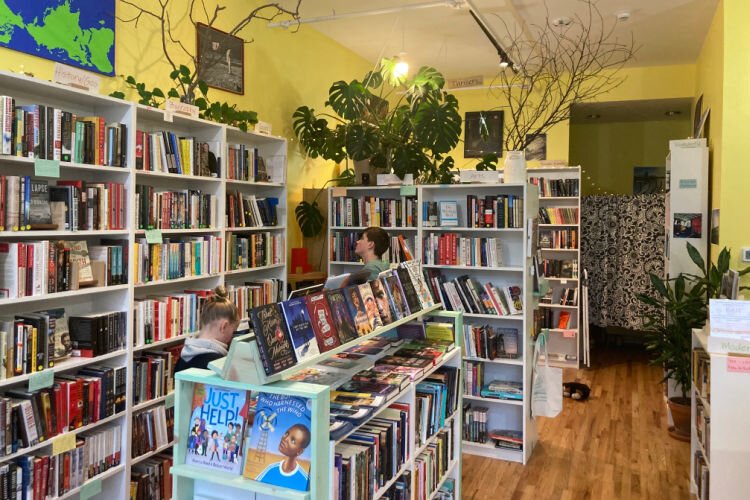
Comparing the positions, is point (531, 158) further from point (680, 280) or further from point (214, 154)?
point (214, 154)

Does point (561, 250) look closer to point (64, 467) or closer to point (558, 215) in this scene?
point (558, 215)

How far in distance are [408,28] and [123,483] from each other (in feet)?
15.4

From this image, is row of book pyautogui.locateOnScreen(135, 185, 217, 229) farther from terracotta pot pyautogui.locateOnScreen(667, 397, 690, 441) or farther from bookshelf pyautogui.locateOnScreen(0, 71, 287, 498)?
terracotta pot pyautogui.locateOnScreen(667, 397, 690, 441)

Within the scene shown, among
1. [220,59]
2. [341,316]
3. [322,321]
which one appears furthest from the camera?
[220,59]

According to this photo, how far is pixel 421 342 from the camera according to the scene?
317 cm

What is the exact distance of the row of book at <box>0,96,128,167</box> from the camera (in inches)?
103

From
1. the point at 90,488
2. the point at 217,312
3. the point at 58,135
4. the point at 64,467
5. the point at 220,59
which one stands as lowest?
the point at 90,488

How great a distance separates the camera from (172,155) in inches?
141

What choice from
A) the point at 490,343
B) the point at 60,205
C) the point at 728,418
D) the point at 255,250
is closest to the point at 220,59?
the point at 255,250

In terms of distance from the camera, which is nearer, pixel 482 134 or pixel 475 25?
pixel 475 25

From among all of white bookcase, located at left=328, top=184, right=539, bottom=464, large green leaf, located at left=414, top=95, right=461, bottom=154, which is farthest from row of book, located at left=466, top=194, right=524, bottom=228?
large green leaf, located at left=414, top=95, right=461, bottom=154

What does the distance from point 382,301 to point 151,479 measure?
177 centimetres

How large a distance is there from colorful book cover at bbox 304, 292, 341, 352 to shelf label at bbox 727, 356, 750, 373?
6.35 feet

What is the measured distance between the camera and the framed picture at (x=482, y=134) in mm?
8117
